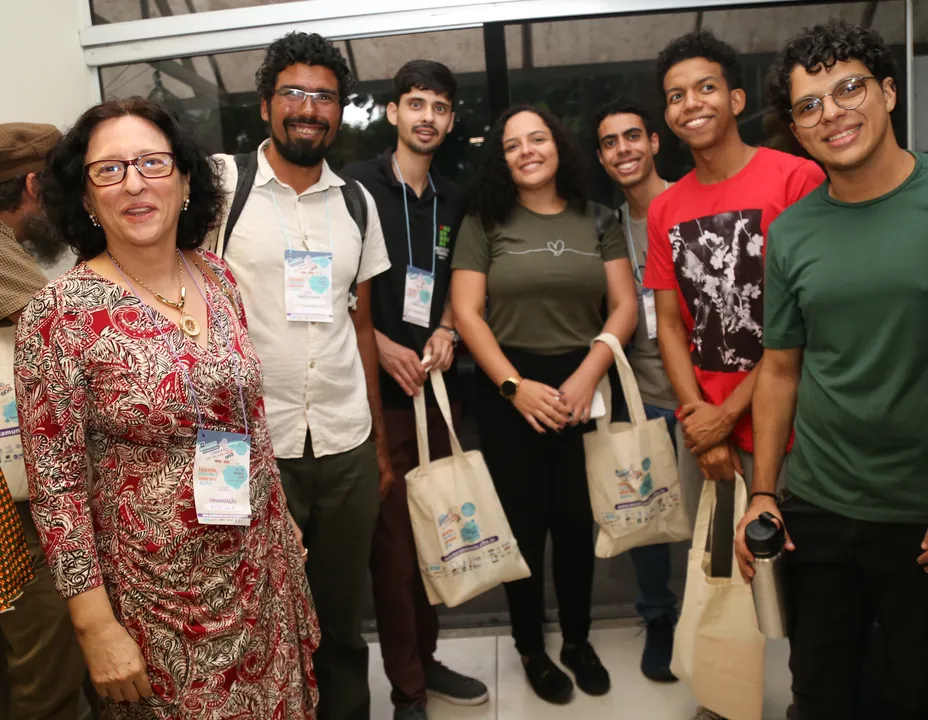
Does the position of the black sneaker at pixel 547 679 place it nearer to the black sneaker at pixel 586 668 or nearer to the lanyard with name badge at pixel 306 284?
the black sneaker at pixel 586 668

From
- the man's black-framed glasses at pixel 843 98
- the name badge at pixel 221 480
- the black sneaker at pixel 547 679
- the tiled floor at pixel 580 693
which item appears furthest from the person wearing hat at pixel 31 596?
the man's black-framed glasses at pixel 843 98

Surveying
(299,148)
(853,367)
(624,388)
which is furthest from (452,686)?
(299,148)

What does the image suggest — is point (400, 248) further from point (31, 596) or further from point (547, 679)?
point (547, 679)

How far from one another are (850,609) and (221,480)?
55.0 inches

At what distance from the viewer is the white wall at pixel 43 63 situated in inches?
108

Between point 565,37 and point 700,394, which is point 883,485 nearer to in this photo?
point 700,394

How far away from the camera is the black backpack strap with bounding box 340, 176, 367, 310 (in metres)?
2.22

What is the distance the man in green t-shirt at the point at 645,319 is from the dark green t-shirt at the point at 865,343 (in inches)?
35.6

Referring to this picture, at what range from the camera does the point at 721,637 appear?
2062 mm

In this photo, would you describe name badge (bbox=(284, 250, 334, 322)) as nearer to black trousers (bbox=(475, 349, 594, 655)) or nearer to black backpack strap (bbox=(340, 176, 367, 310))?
black backpack strap (bbox=(340, 176, 367, 310))

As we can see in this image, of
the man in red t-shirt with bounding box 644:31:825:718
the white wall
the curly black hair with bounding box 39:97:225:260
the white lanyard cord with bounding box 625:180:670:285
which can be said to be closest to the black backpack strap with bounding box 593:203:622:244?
the white lanyard cord with bounding box 625:180:670:285

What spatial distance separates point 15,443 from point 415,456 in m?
1.22

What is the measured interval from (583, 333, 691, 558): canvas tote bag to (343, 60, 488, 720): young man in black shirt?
1.77ft

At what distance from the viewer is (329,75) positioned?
2148 millimetres
